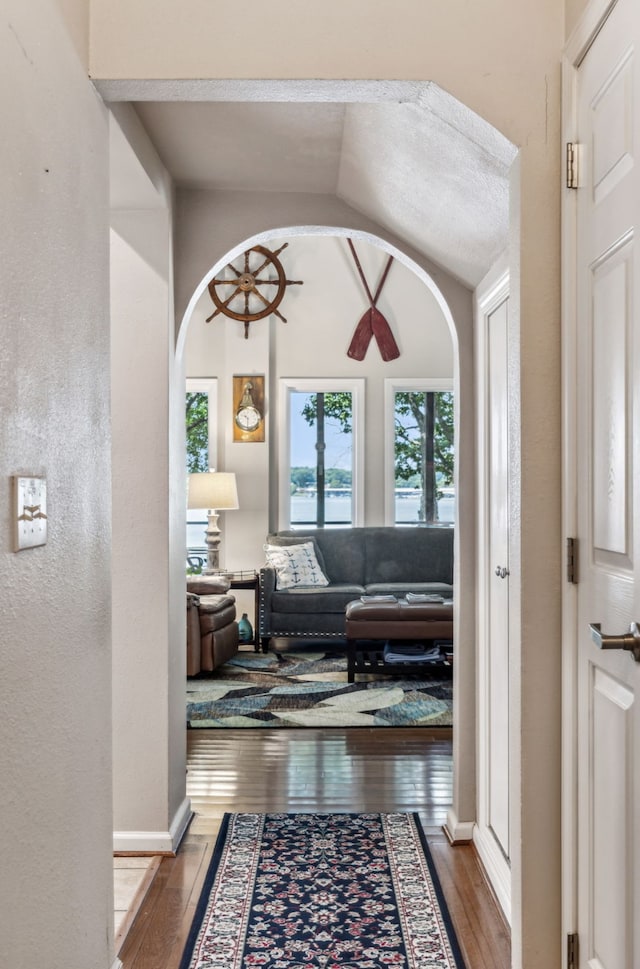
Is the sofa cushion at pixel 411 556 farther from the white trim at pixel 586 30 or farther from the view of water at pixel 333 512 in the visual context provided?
the white trim at pixel 586 30

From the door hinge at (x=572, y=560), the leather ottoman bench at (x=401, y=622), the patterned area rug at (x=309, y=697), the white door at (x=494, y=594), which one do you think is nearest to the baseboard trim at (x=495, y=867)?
the white door at (x=494, y=594)

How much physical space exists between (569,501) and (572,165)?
70cm

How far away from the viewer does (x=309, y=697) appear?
531cm

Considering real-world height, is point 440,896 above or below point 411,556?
below

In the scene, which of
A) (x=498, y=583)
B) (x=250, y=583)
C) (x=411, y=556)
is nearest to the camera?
(x=498, y=583)

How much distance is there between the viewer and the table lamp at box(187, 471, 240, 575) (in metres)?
6.87

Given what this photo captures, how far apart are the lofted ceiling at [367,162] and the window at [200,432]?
4.31 metres

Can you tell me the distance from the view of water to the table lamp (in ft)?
1.70

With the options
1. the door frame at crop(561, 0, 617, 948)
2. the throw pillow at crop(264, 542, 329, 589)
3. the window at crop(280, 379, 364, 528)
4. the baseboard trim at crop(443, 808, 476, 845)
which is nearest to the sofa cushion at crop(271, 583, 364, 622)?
the throw pillow at crop(264, 542, 329, 589)

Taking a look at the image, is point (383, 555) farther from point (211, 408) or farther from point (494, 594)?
point (494, 594)

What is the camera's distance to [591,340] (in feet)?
5.48

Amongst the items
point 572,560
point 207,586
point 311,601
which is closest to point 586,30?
point 572,560

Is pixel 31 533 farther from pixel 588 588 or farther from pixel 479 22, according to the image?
pixel 479 22

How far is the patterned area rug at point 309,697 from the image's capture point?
188 inches
